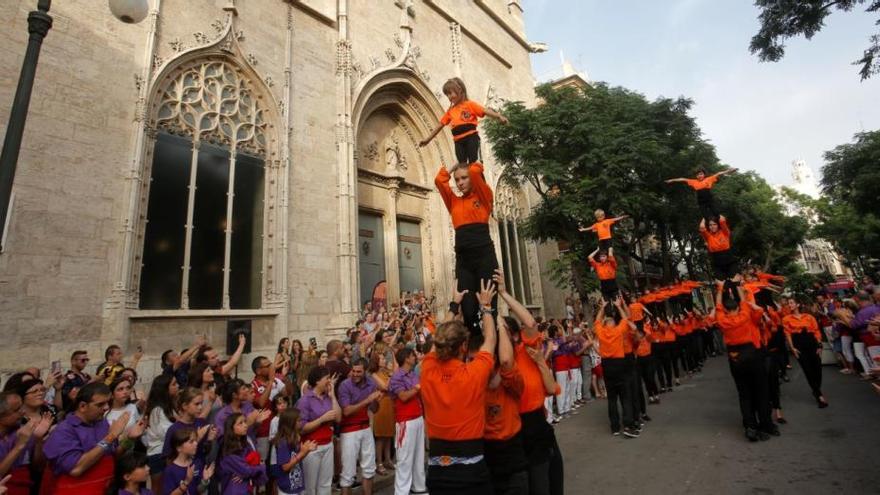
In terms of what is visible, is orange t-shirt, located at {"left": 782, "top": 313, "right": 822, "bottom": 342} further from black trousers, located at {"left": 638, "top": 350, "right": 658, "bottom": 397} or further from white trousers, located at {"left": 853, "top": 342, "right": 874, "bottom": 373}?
black trousers, located at {"left": 638, "top": 350, "right": 658, "bottom": 397}

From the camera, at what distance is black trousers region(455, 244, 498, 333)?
397cm

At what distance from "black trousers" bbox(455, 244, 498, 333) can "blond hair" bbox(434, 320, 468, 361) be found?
1.04 meters

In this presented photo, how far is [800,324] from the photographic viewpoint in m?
8.82

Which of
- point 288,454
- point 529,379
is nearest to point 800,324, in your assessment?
point 529,379

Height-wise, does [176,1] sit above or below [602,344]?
above

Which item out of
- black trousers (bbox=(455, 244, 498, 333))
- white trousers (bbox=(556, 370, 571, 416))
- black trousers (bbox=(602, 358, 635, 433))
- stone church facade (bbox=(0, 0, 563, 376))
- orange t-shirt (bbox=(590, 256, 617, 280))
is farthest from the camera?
white trousers (bbox=(556, 370, 571, 416))

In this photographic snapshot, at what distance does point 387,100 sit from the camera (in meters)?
17.0

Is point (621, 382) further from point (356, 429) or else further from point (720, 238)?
point (356, 429)

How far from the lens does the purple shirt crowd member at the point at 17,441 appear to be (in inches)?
133

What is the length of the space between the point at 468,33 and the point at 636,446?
830 inches

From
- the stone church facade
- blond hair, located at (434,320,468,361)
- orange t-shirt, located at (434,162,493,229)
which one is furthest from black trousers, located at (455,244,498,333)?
the stone church facade

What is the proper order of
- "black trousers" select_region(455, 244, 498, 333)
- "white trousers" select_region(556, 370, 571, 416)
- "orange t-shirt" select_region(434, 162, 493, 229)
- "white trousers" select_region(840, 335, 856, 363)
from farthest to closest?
1. "white trousers" select_region(840, 335, 856, 363)
2. "white trousers" select_region(556, 370, 571, 416)
3. "orange t-shirt" select_region(434, 162, 493, 229)
4. "black trousers" select_region(455, 244, 498, 333)

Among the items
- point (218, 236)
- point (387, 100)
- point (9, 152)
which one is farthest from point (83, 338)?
point (387, 100)

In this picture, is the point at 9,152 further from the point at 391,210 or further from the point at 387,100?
the point at 387,100
